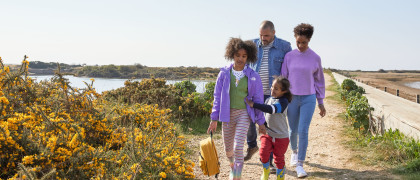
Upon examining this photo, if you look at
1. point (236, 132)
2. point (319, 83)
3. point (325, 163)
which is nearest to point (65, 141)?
point (236, 132)

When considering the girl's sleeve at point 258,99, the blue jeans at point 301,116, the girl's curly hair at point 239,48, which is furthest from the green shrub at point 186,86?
the girl's sleeve at point 258,99

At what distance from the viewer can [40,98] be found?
14.2 feet

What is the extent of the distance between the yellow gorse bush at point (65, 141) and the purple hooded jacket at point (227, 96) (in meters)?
0.72

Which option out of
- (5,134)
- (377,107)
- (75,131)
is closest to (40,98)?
(75,131)

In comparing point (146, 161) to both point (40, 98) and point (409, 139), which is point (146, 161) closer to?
point (40, 98)

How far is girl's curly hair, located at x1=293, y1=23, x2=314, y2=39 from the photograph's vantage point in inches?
169

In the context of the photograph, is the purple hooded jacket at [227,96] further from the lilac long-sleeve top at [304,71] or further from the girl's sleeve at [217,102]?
the lilac long-sleeve top at [304,71]

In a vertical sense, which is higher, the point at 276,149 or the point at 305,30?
the point at 305,30

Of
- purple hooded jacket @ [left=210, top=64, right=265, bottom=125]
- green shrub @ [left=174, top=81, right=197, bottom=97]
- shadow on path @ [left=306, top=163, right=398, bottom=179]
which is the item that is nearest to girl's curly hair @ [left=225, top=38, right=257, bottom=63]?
purple hooded jacket @ [left=210, top=64, right=265, bottom=125]

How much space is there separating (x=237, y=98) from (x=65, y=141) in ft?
5.85

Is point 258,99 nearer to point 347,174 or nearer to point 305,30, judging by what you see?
point 305,30

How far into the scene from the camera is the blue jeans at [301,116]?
4.39 metres

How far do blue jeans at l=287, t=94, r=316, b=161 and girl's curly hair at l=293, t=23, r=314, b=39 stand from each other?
0.79 m

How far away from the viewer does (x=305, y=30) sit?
170 inches
